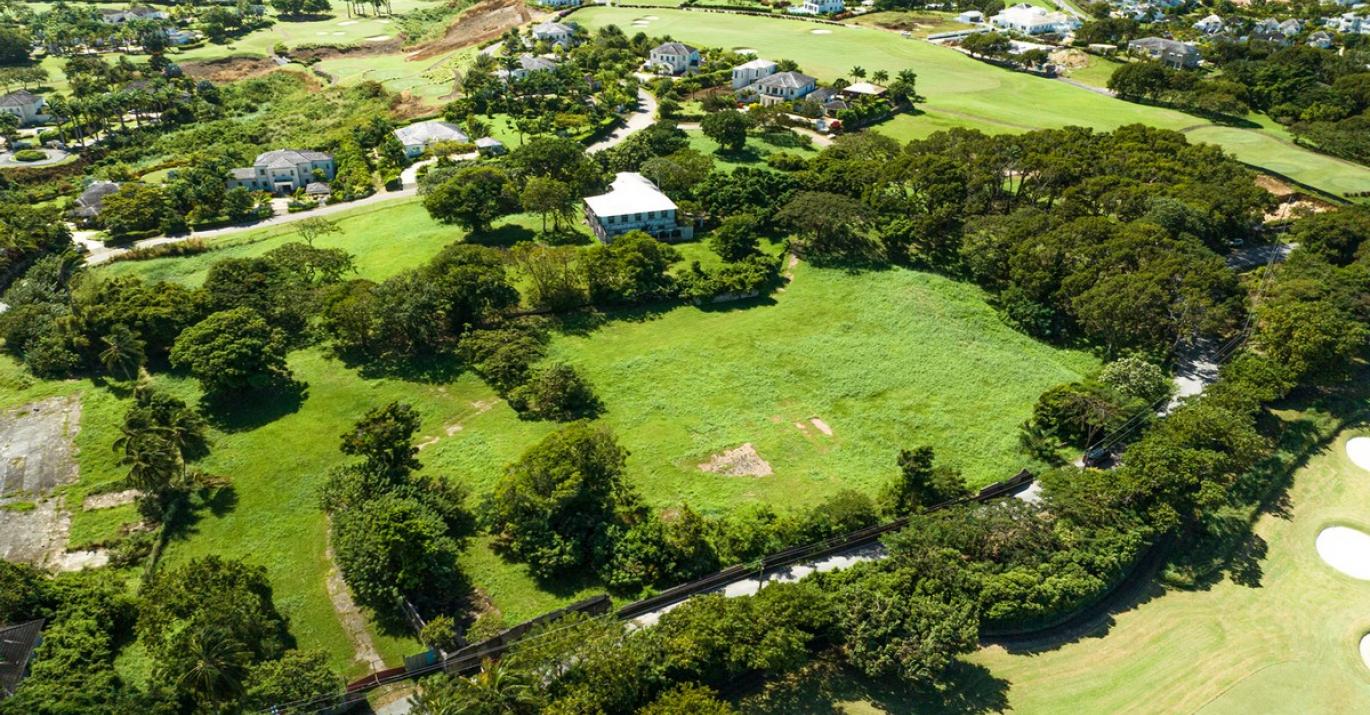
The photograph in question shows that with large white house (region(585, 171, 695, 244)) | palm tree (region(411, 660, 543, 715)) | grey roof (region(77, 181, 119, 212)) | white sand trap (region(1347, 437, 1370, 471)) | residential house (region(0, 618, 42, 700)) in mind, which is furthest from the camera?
grey roof (region(77, 181, 119, 212))

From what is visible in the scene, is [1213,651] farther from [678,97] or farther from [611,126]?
[678,97]

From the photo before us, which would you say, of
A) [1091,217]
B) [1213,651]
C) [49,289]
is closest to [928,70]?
[1091,217]

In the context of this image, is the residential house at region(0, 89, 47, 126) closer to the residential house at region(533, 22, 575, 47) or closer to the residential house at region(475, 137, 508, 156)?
the residential house at region(475, 137, 508, 156)

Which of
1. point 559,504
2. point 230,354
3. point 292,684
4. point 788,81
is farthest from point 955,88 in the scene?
point 292,684

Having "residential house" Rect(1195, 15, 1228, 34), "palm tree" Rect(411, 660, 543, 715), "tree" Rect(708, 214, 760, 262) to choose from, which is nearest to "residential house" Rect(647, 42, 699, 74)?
"tree" Rect(708, 214, 760, 262)

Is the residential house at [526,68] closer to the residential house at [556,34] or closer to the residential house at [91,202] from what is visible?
the residential house at [556,34]

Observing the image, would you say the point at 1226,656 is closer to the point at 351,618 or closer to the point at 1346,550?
the point at 1346,550
